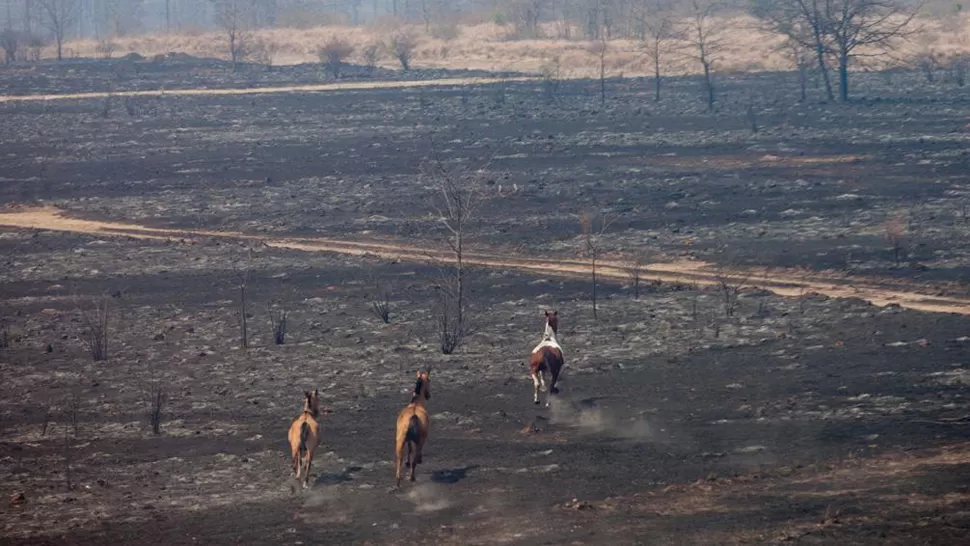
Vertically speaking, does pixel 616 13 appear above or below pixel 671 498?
above

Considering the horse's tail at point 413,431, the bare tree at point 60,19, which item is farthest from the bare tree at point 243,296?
the bare tree at point 60,19

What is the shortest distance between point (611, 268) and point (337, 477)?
15368 mm

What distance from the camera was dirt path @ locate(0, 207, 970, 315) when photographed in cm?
2692

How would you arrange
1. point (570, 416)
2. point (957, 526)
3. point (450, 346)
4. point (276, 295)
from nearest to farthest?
point (957, 526), point (570, 416), point (450, 346), point (276, 295)

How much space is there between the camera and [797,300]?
1043 inches

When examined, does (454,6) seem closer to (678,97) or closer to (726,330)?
(678,97)

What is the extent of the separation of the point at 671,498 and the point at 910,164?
29.4 m

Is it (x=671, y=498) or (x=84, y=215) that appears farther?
(x=84, y=215)

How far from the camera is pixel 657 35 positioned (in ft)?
218

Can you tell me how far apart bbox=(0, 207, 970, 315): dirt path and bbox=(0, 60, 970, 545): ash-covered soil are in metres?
0.80

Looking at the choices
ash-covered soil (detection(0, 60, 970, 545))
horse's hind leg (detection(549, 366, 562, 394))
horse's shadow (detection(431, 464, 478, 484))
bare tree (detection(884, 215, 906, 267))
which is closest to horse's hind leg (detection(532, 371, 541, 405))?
horse's hind leg (detection(549, 366, 562, 394))

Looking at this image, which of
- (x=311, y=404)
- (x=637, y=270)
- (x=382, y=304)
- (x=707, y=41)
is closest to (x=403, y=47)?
(x=707, y=41)

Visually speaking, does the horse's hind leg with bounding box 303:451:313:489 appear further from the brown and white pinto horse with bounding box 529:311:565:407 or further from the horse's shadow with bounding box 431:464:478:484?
the brown and white pinto horse with bounding box 529:311:565:407

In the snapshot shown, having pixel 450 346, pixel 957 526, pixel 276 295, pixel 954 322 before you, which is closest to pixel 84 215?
pixel 276 295
